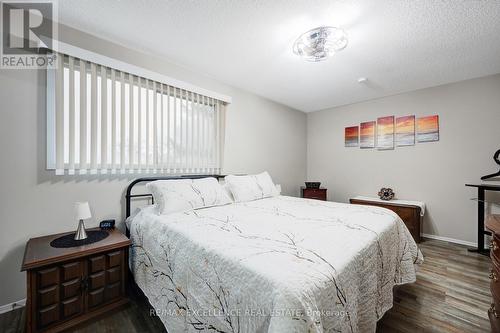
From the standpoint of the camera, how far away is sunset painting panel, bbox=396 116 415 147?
345 cm

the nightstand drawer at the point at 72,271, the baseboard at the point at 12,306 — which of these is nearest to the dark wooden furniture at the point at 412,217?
the nightstand drawer at the point at 72,271

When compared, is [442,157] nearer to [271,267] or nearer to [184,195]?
[271,267]

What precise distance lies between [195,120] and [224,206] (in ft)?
4.22

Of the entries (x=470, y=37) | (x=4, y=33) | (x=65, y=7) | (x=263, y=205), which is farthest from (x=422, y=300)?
(x=4, y=33)

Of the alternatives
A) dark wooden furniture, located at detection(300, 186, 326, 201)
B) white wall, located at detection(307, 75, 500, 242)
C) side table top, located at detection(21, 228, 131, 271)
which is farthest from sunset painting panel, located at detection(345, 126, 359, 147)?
side table top, located at detection(21, 228, 131, 271)

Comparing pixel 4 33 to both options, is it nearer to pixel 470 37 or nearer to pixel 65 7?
pixel 65 7

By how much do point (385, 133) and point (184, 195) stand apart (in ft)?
12.4

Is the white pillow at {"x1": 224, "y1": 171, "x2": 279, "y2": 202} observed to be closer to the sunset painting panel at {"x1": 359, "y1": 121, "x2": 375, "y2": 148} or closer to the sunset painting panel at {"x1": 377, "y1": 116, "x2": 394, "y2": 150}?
the sunset painting panel at {"x1": 359, "y1": 121, "x2": 375, "y2": 148}

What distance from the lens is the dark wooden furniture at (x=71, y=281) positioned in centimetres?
132

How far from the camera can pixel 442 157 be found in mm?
3191

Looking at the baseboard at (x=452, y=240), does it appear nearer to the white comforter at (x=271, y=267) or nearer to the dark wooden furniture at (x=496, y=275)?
the white comforter at (x=271, y=267)

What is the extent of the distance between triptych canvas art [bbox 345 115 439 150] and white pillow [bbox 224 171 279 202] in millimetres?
2317

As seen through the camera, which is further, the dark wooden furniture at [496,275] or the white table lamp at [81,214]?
the white table lamp at [81,214]

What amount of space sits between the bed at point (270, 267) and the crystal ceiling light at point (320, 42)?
165 centimetres
